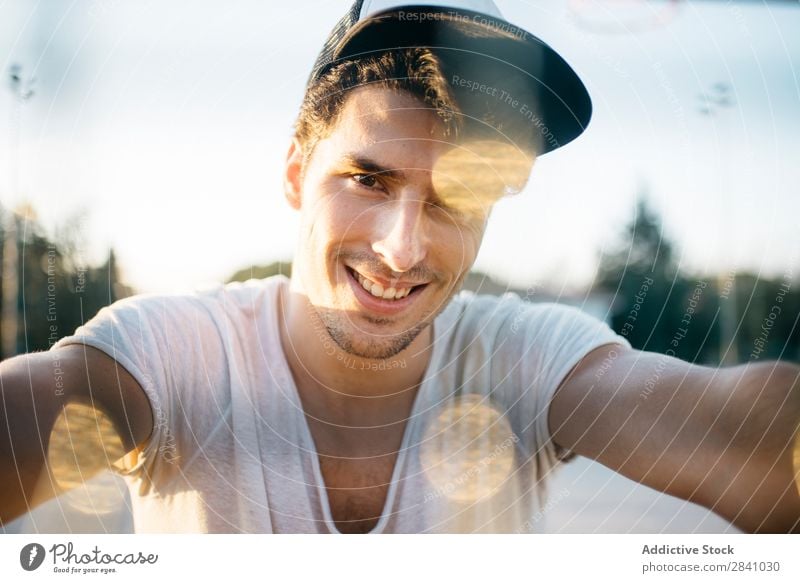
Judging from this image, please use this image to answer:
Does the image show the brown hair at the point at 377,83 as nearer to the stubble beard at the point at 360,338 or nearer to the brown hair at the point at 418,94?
the brown hair at the point at 418,94

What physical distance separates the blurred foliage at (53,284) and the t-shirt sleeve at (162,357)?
0.02 m

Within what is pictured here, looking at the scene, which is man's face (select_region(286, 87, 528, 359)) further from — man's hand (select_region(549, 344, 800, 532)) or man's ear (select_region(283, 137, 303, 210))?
man's hand (select_region(549, 344, 800, 532))

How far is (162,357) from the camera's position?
0.88 m

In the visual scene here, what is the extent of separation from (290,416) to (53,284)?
1.02 feet

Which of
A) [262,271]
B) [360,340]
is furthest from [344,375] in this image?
[262,271]

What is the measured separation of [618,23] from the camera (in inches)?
36.8

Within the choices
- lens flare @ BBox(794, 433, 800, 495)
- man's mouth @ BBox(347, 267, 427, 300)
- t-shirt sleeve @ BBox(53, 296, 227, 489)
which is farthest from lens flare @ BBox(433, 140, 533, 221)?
lens flare @ BBox(794, 433, 800, 495)

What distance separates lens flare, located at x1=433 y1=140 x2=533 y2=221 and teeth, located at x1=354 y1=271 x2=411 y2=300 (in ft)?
0.40

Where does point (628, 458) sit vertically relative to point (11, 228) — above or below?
below

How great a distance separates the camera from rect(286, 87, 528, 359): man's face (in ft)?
2.98

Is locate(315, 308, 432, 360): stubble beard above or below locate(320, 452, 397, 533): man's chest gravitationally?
above
